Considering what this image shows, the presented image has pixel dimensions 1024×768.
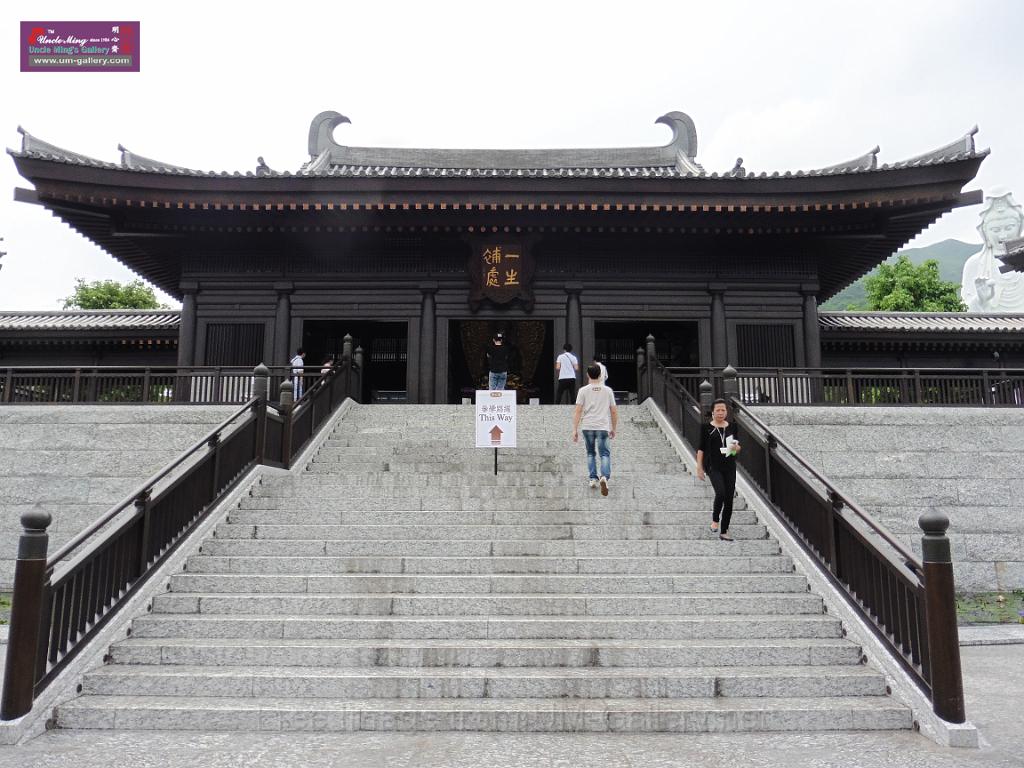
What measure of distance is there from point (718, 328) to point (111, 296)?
114 feet

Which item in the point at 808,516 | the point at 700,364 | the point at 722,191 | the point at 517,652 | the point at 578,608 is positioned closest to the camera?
the point at 517,652

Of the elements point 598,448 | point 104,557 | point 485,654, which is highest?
point 598,448

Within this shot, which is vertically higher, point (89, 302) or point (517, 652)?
point (89, 302)

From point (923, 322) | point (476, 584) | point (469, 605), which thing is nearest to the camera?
point (469, 605)

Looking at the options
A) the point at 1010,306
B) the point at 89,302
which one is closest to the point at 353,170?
the point at 89,302

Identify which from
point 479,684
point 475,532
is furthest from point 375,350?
point 479,684

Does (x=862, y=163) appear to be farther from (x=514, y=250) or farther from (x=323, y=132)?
(x=323, y=132)

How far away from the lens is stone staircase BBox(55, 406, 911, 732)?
4.73m

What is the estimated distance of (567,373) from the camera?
13.6 meters

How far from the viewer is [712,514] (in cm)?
780

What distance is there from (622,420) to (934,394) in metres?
5.85

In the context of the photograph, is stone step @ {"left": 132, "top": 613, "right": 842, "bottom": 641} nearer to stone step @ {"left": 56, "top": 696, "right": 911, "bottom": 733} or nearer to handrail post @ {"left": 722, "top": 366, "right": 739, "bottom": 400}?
stone step @ {"left": 56, "top": 696, "right": 911, "bottom": 733}

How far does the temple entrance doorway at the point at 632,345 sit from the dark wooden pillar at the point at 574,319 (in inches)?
87.4

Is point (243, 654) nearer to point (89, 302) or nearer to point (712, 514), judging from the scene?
point (712, 514)
